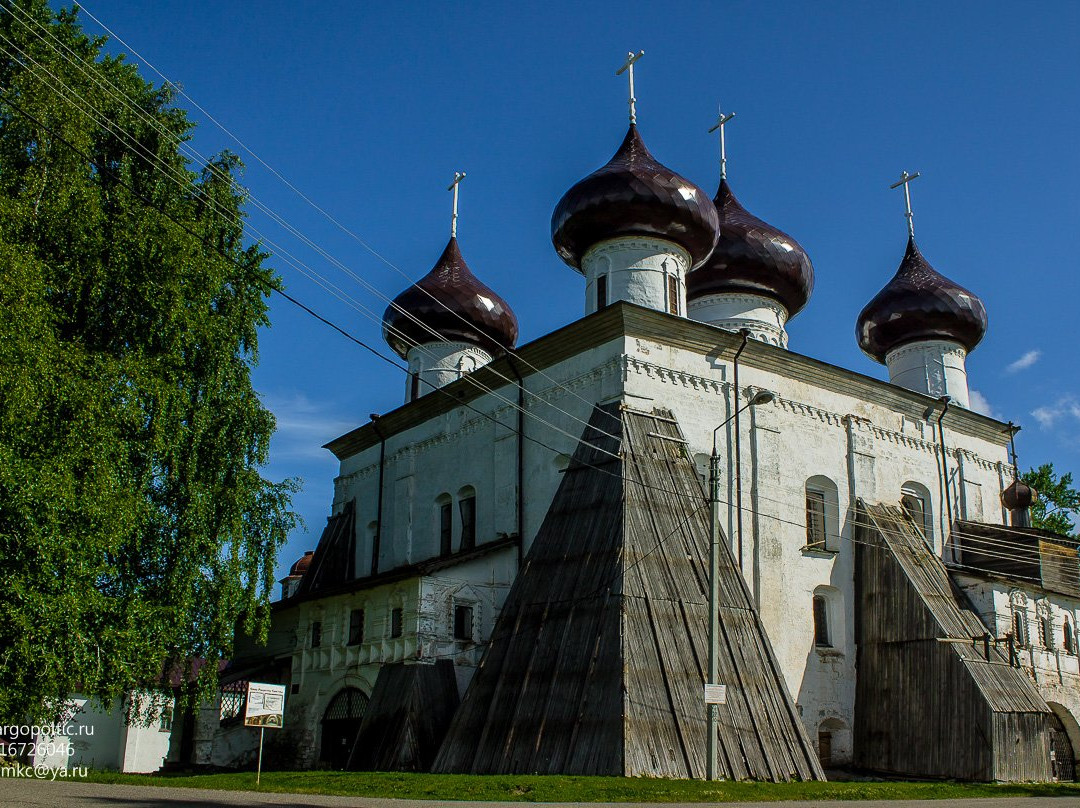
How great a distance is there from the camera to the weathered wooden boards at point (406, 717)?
56.0ft

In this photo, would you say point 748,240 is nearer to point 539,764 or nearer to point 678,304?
point 678,304

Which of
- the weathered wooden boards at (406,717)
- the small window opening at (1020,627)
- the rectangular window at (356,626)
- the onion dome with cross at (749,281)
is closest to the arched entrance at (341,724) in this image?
the rectangular window at (356,626)

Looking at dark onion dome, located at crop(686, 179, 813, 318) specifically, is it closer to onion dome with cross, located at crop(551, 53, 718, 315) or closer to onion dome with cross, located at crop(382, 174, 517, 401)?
onion dome with cross, located at crop(551, 53, 718, 315)

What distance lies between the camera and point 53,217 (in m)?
14.7

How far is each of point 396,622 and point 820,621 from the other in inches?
319

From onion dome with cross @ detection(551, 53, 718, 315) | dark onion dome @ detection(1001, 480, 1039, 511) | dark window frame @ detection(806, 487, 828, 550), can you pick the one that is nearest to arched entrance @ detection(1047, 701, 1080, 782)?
dark onion dome @ detection(1001, 480, 1039, 511)

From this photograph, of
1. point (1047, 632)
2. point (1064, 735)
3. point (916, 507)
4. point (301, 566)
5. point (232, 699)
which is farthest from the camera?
point (301, 566)

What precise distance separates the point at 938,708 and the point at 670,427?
6.64 m

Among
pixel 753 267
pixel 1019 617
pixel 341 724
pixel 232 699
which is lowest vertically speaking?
pixel 341 724

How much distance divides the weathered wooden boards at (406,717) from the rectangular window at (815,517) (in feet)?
24.2

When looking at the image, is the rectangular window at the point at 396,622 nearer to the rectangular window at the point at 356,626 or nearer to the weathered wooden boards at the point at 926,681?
the rectangular window at the point at 356,626

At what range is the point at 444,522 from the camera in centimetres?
2317

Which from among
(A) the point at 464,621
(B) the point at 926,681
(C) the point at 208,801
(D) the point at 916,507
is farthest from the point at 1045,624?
(C) the point at 208,801

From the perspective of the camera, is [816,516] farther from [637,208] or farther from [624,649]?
[624,649]
